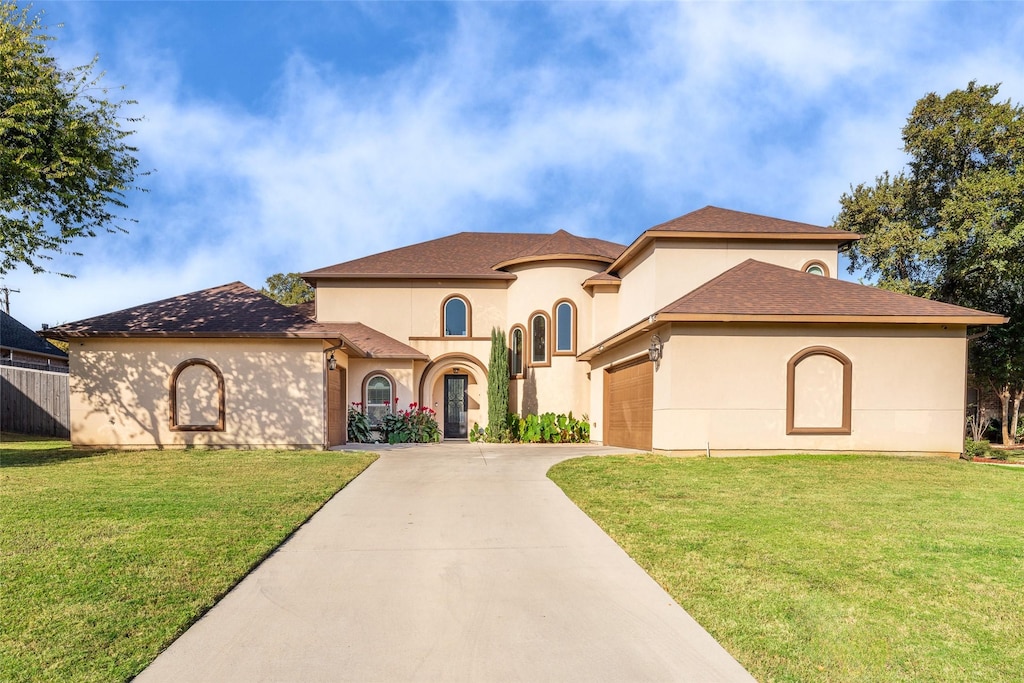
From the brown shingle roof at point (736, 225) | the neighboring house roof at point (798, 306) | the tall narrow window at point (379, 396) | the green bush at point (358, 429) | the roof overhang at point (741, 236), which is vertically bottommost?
the green bush at point (358, 429)

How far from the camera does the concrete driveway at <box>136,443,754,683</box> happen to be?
382 centimetres

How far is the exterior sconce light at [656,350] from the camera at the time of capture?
14.6 m

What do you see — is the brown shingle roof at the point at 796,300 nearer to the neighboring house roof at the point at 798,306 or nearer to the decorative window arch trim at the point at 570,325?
the neighboring house roof at the point at 798,306

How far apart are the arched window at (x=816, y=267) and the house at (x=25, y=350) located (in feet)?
98.0

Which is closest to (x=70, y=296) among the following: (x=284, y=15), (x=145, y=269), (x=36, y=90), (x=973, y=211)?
(x=145, y=269)

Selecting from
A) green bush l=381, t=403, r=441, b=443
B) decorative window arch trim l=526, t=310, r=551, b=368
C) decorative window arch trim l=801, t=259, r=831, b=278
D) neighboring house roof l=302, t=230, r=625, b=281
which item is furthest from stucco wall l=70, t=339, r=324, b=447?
decorative window arch trim l=801, t=259, r=831, b=278

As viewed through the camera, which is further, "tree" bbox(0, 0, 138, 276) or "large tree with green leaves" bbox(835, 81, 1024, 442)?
"large tree with green leaves" bbox(835, 81, 1024, 442)

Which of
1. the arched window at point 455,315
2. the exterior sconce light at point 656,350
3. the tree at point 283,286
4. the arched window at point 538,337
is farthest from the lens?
the tree at point 283,286

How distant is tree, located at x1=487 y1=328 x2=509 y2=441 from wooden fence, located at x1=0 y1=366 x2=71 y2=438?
14.6m

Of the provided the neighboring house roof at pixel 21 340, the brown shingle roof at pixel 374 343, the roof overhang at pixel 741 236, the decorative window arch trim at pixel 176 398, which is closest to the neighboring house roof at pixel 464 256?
the brown shingle roof at pixel 374 343

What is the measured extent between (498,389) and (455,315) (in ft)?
12.3

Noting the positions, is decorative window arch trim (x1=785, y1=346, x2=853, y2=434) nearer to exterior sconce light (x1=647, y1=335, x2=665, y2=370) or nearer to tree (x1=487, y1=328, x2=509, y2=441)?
exterior sconce light (x1=647, y1=335, x2=665, y2=370)

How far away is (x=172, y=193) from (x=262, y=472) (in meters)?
10.8

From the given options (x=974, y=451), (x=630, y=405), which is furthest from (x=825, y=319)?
(x=974, y=451)
